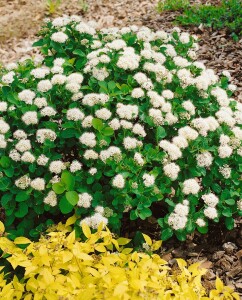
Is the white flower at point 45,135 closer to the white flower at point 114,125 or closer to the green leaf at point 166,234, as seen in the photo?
the white flower at point 114,125

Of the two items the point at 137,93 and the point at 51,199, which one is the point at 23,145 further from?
the point at 137,93

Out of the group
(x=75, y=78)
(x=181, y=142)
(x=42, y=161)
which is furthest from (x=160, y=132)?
(x=42, y=161)

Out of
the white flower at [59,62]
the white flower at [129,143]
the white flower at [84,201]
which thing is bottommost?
the white flower at [84,201]

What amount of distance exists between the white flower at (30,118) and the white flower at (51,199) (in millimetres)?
419

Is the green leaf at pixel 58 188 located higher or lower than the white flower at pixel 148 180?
higher

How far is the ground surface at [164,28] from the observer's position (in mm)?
2883

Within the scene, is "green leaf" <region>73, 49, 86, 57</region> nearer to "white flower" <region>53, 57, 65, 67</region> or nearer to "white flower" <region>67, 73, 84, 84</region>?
"white flower" <region>53, 57, 65, 67</region>

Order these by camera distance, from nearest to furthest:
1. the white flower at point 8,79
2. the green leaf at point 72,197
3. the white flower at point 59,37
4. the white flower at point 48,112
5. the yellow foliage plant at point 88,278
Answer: the yellow foliage plant at point 88,278, the green leaf at point 72,197, the white flower at point 48,112, the white flower at point 8,79, the white flower at point 59,37

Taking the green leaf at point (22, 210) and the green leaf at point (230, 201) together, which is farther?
the green leaf at point (230, 201)

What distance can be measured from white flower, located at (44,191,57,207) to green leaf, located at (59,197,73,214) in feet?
0.12

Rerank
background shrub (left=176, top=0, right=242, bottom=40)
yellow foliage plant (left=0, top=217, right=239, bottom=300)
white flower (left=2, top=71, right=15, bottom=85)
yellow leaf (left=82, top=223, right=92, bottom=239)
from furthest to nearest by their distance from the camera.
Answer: background shrub (left=176, top=0, right=242, bottom=40) < white flower (left=2, top=71, right=15, bottom=85) < yellow leaf (left=82, top=223, right=92, bottom=239) < yellow foliage plant (left=0, top=217, right=239, bottom=300)

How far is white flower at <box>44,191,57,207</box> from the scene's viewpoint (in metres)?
2.46

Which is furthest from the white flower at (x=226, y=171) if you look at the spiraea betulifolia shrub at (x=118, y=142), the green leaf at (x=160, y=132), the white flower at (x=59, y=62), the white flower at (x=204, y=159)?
the white flower at (x=59, y=62)

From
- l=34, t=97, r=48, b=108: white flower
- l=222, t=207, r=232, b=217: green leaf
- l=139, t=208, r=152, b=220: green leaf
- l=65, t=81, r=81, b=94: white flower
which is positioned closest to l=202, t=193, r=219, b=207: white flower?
l=222, t=207, r=232, b=217: green leaf
